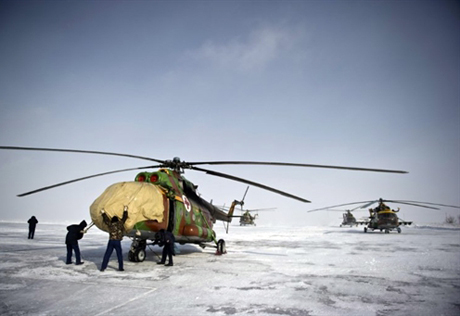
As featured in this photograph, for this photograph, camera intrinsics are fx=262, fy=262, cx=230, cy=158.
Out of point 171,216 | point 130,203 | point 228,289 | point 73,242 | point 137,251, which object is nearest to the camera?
point 228,289

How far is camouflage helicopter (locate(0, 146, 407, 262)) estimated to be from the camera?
278 inches

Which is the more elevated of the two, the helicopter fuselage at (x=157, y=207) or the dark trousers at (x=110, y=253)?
the helicopter fuselage at (x=157, y=207)

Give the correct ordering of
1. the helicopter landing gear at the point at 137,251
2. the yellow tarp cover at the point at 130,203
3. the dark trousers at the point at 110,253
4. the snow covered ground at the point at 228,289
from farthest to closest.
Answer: the helicopter landing gear at the point at 137,251 < the yellow tarp cover at the point at 130,203 < the dark trousers at the point at 110,253 < the snow covered ground at the point at 228,289

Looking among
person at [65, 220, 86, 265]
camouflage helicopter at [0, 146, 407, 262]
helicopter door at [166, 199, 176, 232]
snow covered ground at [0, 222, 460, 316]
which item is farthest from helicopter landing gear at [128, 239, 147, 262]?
person at [65, 220, 86, 265]

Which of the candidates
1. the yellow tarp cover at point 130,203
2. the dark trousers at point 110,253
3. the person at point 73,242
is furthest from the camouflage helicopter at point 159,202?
the person at point 73,242

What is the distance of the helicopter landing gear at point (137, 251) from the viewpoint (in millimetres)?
8344

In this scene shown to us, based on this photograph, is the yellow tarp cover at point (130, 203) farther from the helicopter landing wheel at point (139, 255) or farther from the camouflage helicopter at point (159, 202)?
the helicopter landing wheel at point (139, 255)

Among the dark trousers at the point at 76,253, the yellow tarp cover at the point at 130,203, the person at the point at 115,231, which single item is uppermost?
the yellow tarp cover at the point at 130,203

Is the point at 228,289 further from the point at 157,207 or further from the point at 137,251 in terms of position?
the point at 137,251

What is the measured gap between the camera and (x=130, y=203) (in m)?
7.14

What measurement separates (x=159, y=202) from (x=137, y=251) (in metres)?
1.96

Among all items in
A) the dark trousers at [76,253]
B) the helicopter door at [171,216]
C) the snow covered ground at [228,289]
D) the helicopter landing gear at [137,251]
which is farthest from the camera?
the helicopter door at [171,216]

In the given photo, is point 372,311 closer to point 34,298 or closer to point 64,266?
point 34,298

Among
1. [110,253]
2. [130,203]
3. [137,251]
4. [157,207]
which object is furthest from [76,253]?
[157,207]
